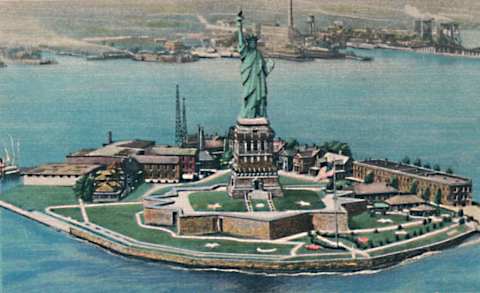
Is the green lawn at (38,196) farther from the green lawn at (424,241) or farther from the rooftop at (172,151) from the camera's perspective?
the green lawn at (424,241)

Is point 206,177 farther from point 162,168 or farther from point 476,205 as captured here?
point 476,205

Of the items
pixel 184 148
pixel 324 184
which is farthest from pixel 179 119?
pixel 324 184

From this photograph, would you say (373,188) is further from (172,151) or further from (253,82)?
(172,151)

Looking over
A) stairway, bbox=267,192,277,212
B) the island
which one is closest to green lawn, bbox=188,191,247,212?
the island

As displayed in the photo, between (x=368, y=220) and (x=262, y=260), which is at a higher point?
(x=368, y=220)

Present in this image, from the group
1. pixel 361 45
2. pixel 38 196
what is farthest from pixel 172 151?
pixel 361 45

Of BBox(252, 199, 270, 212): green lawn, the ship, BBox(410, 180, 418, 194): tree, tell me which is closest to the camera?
BBox(252, 199, 270, 212): green lawn

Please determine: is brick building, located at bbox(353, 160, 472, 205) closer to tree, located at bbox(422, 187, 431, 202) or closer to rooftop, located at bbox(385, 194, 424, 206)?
tree, located at bbox(422, 187, 431, 202)
